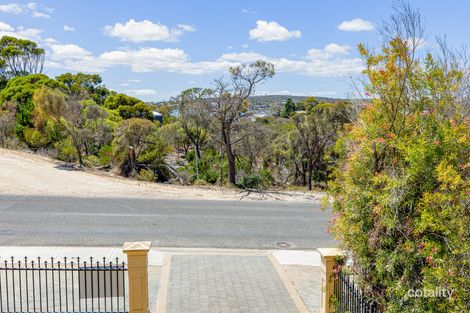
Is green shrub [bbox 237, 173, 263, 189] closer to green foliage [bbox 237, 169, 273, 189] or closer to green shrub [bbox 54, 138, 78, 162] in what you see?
green foliage [bbox 237, 169, 273, 189]

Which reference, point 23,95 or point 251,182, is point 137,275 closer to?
point 251,182

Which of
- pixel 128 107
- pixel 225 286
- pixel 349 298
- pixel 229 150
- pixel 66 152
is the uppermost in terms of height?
pixel 128 107

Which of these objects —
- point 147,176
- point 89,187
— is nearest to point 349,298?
point 89,187

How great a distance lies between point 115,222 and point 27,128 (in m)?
21.6

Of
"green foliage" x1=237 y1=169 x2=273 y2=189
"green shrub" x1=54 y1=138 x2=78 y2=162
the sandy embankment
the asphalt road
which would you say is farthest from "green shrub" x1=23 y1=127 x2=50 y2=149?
"green foliage" x1=237 y1=169 x2=273 y2=189

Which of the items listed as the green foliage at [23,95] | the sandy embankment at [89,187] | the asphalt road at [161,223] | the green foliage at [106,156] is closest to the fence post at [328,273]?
the asphalt road at [161,223]

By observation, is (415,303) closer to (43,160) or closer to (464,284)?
(464,284)

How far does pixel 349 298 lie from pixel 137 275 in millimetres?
3622

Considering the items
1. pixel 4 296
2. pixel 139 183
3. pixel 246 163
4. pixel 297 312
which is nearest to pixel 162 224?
pixel 4 296

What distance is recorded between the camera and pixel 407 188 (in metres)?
5.11

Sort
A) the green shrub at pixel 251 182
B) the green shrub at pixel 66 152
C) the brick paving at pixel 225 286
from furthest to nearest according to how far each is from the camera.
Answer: the green shrub at pixel 66 152
the green shrub at pixel 251 182
the brick paving at pixel 225 286

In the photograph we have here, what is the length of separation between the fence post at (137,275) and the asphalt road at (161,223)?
4.77m

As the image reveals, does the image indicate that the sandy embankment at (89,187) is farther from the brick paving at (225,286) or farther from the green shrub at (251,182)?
the brick paving at (225,286)

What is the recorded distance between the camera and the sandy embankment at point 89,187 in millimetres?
19047
